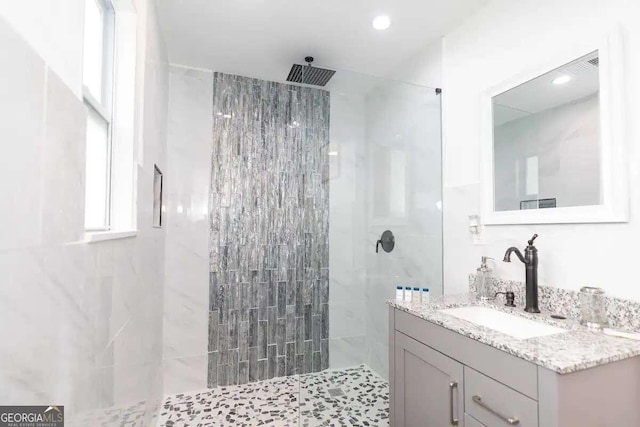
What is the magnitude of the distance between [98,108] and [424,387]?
69.1 inches

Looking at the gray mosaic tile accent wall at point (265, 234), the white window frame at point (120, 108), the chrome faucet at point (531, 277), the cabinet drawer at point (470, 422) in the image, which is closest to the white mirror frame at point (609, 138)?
the chrome faucet at point (531, 277)

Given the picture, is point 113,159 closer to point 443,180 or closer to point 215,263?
point 215,263

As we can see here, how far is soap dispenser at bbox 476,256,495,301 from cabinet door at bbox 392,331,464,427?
1.77 ft

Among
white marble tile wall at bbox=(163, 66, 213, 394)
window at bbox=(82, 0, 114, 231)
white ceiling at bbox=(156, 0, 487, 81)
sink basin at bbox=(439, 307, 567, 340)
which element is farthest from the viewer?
white marble tile wall at bbox=(163, 66, 213, 394)

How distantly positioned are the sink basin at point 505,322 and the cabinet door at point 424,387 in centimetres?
24

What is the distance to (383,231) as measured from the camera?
249 cm

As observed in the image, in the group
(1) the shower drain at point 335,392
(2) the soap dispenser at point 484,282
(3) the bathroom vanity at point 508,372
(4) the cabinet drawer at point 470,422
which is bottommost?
(1) the shower drain at point 335,392

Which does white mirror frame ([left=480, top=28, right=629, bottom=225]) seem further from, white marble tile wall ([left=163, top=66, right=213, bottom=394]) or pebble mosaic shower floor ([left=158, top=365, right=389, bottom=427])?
white marble tile wall ([left=163, top=66, right=213, bottom=394])

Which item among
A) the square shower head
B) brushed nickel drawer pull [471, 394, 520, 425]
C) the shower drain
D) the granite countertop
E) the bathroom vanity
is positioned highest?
the square shower head

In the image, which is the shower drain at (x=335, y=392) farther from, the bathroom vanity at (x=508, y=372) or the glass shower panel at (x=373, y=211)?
the bathroom vanity at (x=508, y=372)

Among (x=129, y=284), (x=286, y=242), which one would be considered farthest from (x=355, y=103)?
(x=129, y=284)

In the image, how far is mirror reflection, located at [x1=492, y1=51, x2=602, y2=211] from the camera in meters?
1.44

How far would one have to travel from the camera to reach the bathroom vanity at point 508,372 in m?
0.99

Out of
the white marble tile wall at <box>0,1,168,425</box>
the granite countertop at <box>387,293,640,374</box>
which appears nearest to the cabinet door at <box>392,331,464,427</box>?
the granite countertop at <box>387,293,640,374</box>
